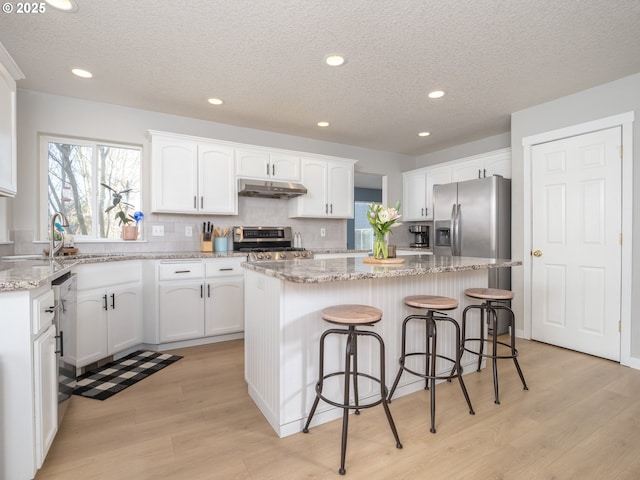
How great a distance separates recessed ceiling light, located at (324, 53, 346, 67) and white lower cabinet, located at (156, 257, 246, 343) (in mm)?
2065

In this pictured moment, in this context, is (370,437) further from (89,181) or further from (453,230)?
(89,181)

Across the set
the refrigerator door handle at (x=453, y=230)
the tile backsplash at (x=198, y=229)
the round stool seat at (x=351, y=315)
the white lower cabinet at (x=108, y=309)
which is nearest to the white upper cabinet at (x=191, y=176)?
the tile backsplash at (x=198, y=229)

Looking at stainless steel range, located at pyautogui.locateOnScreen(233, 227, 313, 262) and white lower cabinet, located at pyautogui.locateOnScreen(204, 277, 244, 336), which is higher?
stainless steel range, located at pyautogui.locateOnScreen(233, 227, 313, 262)

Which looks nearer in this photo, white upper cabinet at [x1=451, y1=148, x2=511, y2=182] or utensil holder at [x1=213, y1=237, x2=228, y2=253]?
utensil holder at [x1=213, y1=237, x2=228, y2=253]

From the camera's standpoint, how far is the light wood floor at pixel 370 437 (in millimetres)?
1563

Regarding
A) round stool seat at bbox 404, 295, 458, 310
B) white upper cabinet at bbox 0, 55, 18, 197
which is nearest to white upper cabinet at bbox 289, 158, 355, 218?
round stool seat at bbox 404, 295, 458, 310

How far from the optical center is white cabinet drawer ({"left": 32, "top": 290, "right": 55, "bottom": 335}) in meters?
1.44

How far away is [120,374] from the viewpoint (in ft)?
8.63

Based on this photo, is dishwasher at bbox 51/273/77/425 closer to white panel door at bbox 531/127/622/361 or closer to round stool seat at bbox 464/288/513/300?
round stool seat at bbox 464/288/513/300

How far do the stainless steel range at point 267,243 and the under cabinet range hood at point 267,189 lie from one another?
43 cm

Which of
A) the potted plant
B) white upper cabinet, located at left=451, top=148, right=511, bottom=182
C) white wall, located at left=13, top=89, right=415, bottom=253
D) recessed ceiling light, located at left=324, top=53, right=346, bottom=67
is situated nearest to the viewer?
recessed ceiling light, located at left=324, top=53, right=346, bottom=67

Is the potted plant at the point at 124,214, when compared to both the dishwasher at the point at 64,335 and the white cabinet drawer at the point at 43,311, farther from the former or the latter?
the white cabinet drawer at the point at 43,311

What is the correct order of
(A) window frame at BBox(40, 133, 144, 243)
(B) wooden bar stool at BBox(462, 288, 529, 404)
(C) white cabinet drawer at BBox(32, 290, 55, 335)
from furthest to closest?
1. (A) window frame at BBox(40, 133, 144, 243)
2. (B) wooden bar stool at BBox(462, 288, 529, 404)
3. (C) white cabinet drawer at BBox(32, 290, 55, 335)

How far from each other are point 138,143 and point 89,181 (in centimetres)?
64
